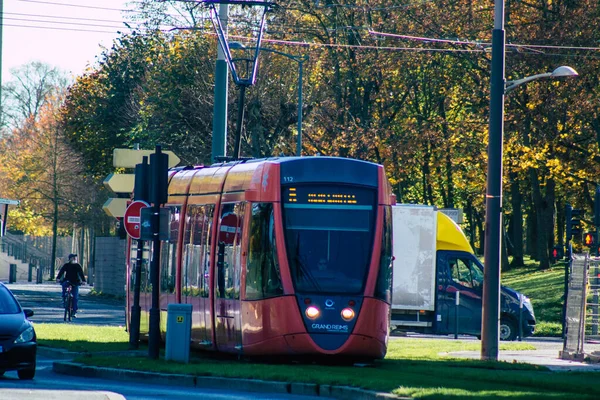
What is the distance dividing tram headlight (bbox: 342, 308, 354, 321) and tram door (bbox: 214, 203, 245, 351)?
1596mm

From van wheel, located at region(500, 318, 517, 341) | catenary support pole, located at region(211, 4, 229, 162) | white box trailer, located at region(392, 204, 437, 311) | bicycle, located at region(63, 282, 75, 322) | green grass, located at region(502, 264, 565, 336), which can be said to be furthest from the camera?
green grass, located at region(502, 264, 565, 336)

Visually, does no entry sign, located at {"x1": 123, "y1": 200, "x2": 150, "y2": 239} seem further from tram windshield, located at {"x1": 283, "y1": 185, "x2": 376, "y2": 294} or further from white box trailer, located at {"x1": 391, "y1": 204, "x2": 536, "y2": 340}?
white box trailer, located at {"x1": 391, "y1": 204, "x2": 536, "y2": 340}

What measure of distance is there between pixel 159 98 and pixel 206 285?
102ft

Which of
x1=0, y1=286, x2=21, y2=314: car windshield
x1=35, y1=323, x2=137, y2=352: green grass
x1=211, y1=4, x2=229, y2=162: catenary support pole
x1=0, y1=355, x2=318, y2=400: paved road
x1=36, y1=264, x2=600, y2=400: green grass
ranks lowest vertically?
x1=0, y1=355, x2=318, y2=400: paved road

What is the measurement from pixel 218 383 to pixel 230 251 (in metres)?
3.54

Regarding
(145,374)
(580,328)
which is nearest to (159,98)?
(580,328)

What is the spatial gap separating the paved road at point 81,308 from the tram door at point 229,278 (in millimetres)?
13962

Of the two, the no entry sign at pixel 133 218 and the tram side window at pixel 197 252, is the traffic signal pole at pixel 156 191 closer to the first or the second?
the tram side window at pixel 197 252

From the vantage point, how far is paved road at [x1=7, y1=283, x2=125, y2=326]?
3472cm

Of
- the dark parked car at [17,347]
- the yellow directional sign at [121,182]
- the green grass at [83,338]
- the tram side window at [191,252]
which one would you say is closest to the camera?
the dark parked car at [17,347]

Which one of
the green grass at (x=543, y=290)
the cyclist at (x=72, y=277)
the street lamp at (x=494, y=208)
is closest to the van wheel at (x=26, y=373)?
the street lamp at (x=494, y=208)

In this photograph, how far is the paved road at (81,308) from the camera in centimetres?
3472

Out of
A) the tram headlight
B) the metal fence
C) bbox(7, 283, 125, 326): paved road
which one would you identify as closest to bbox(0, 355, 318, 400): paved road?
the tram headlight

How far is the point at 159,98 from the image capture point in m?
50.5
